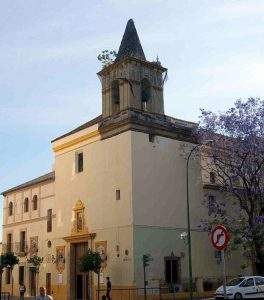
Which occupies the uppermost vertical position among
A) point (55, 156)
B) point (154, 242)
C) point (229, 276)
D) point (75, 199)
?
point (55, 156)

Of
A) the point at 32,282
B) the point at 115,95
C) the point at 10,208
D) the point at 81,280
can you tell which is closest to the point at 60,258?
the point at 81,280

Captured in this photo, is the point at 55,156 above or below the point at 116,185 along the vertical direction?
above

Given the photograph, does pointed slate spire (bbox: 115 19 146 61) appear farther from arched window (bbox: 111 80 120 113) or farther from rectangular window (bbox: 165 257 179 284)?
rectangular window (bbox: 165 257 179 284)

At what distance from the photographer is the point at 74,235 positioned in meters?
39.0

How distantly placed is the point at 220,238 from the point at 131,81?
26385 millimetres

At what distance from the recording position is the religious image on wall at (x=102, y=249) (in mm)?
35500

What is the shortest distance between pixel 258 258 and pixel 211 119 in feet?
32.4

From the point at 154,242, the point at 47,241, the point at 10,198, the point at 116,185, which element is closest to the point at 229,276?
the point at 154,242

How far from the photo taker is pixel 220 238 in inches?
472

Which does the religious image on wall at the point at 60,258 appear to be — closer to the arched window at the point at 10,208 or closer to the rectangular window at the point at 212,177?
the arched window at the point at 10,208

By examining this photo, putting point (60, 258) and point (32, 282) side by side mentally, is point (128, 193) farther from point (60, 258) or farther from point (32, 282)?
point (32, 282)

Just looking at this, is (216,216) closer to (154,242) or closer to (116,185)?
(154,242)

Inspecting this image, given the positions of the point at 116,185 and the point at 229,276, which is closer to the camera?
the point at 116,185

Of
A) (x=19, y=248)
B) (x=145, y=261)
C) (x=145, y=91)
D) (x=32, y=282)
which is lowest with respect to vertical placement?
(x=32, y=282)
